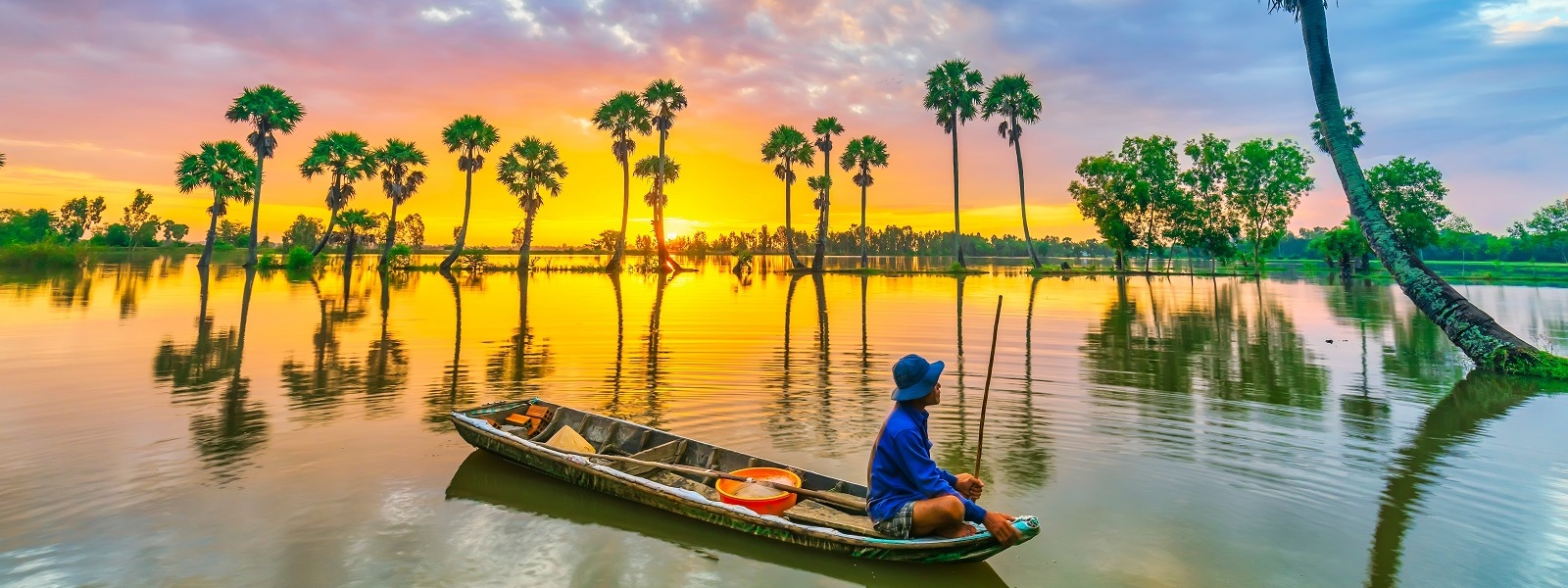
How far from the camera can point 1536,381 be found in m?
13.3

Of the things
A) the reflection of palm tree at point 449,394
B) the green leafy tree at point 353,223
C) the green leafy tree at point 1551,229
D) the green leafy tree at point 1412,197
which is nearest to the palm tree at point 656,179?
the green leafy tree at point 353,223

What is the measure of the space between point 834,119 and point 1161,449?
190 ft

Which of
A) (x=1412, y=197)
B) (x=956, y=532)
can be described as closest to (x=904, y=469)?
(x=956, y=532)

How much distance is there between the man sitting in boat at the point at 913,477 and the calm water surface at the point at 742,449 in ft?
1.51

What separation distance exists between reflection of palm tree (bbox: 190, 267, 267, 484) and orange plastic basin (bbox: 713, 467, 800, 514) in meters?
5.38

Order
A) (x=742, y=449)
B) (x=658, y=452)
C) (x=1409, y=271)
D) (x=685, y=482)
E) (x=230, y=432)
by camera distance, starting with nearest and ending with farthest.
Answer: (x=685, y=482), (x=658, y=452), (x=742, y=449), (x=230, y=432), (x=1409, y=271)

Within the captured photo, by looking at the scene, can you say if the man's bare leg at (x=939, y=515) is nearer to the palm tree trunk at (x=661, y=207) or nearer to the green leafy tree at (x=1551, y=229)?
the palm tree trunk at (x=661, y=207)

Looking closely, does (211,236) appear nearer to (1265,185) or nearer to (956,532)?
(956,532)

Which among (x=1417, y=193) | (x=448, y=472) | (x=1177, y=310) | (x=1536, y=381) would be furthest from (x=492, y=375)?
(x=1417, y=193)

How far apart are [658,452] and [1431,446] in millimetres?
9877

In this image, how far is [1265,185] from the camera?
59.5 m

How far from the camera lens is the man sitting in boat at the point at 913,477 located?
5031mm

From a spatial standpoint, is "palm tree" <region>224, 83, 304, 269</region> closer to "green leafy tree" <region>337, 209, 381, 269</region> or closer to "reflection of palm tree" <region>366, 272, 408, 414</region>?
"green leafy tree" <region>337, 209, 381, 269</region>

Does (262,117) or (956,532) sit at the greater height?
(262,117)
